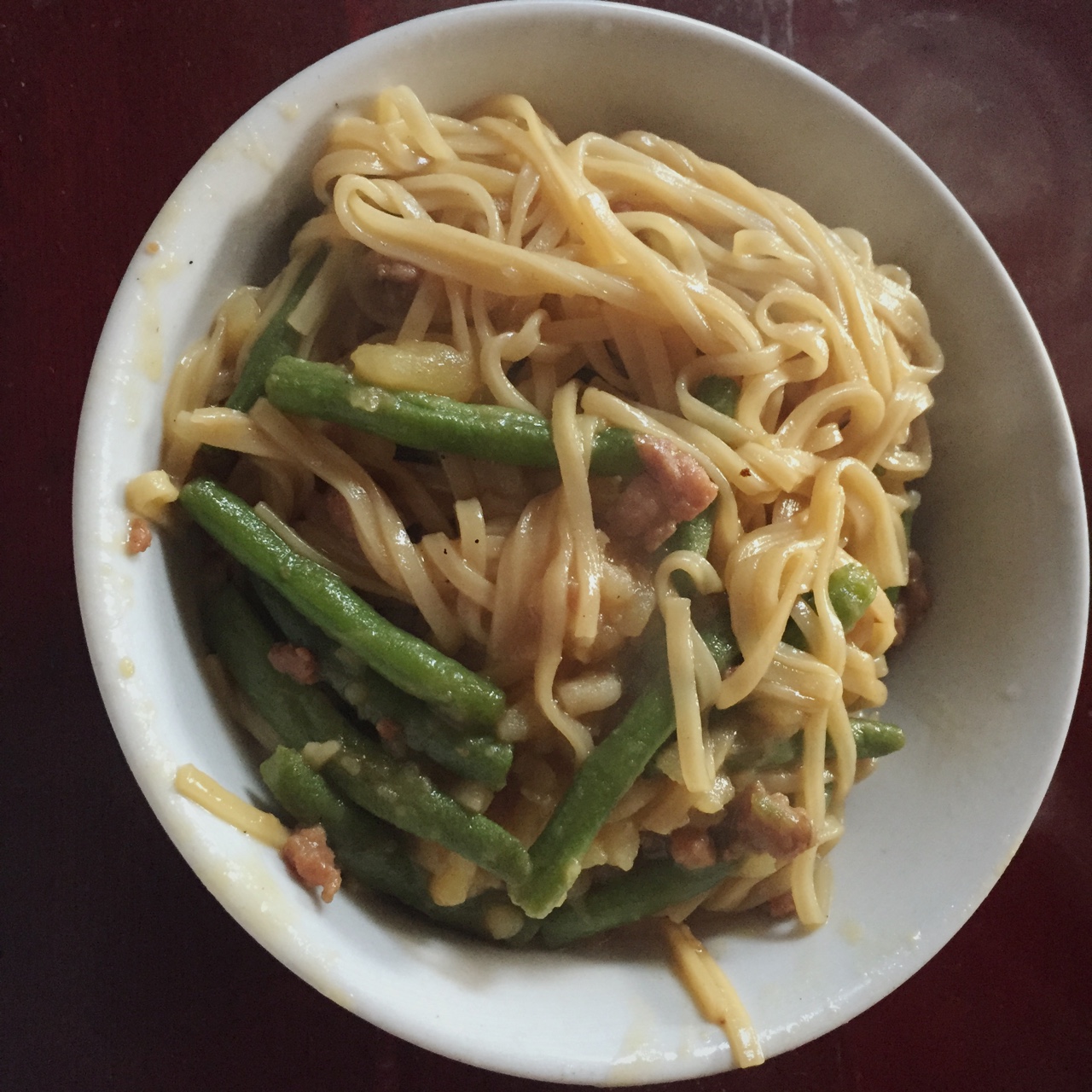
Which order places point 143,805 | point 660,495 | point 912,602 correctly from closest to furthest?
point 660,495, point 143,805, point 912,602

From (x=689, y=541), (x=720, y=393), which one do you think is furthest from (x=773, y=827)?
(x=720, y=393)

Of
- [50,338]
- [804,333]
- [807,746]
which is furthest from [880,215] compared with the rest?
[50,338]

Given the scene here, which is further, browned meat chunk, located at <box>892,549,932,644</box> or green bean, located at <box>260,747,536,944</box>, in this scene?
browned meat chunk, located at <box>892,549,932,644</box>

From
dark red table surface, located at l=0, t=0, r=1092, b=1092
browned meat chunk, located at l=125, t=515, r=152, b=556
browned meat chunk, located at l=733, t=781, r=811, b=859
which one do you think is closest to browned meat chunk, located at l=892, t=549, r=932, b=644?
browned meat chunk, located at l=733, t=781, r=811, b=859

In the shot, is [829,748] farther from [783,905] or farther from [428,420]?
[428,420]

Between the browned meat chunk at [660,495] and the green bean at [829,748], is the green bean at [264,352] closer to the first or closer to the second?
the browned meat chunk at [660,495]

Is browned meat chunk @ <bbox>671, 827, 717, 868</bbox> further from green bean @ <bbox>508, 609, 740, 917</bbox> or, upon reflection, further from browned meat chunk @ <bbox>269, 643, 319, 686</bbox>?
browned meat chunk @ <bbox>269, 643, 319, 686</bbox>
